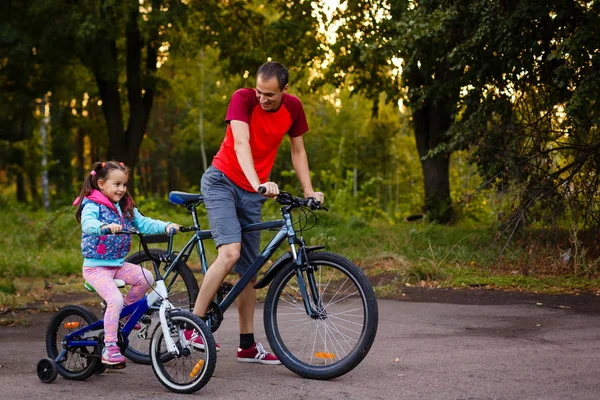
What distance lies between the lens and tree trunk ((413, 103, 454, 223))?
18875 millimetres

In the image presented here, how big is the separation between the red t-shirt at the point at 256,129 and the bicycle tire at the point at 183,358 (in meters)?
1.08

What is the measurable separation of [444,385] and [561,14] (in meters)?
6.24

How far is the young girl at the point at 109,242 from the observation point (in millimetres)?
5238

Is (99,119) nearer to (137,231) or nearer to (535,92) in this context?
(535,92)

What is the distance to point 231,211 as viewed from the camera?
5.54 meters

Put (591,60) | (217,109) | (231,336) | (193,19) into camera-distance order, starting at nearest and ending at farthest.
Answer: (231,336) → (591,60) → (193,19) → (217,109)

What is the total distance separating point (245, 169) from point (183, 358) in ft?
4.08

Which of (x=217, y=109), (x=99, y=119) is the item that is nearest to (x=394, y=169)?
(x=217, y=109)

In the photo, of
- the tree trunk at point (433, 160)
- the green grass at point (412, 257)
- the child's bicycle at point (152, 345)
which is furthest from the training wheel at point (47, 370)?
the tree trunk at point (433, 160)

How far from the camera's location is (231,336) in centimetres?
697

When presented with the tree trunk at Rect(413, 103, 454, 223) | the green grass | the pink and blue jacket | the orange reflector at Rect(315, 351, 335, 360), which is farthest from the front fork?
the tree trunk at Rect(413, 103, 454, 223)

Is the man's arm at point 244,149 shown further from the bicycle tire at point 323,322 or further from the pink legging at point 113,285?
the pink legging at point 113,285

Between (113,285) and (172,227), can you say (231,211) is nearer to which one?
(172,227)

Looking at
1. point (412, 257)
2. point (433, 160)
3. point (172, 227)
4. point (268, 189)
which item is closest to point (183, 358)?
point (172, 227)
